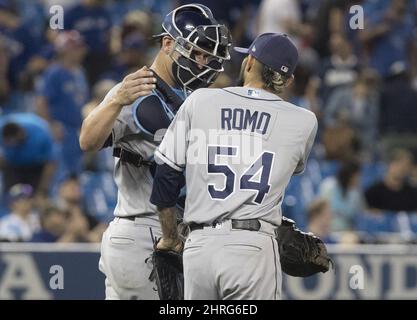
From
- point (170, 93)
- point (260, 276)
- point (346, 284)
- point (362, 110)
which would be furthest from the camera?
point (362, 110)

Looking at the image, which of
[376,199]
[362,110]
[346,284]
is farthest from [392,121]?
[346,284]

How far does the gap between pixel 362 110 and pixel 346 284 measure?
143 inches

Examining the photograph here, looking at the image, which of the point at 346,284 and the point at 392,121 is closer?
the point at 346,284

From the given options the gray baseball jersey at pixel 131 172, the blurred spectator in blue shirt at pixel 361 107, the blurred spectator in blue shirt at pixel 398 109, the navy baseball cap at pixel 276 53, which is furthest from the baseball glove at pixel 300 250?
the blurred spectator in blue shirt at pixel 398 109

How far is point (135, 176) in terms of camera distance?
20.0 ft

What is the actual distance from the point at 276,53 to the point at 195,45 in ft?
1.61

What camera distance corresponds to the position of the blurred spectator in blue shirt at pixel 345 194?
35.7ft

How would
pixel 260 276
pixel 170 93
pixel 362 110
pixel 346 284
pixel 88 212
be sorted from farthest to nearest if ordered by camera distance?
pixel 362 110 < pixel 88 212 < pixel 346 284 < pixel 170 93 < pixel 260 276

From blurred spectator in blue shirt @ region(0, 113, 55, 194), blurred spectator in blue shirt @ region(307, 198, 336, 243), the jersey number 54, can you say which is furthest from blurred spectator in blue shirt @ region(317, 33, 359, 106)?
the jersey number 54

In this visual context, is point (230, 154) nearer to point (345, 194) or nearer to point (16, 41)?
point (345, 194)

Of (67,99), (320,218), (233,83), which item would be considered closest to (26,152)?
(67,99)

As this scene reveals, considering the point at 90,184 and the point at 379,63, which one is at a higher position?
the point at 379,63

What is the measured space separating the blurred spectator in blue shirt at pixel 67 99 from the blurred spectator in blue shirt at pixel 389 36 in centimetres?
290

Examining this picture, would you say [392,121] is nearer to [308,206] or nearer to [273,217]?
[308,206]
